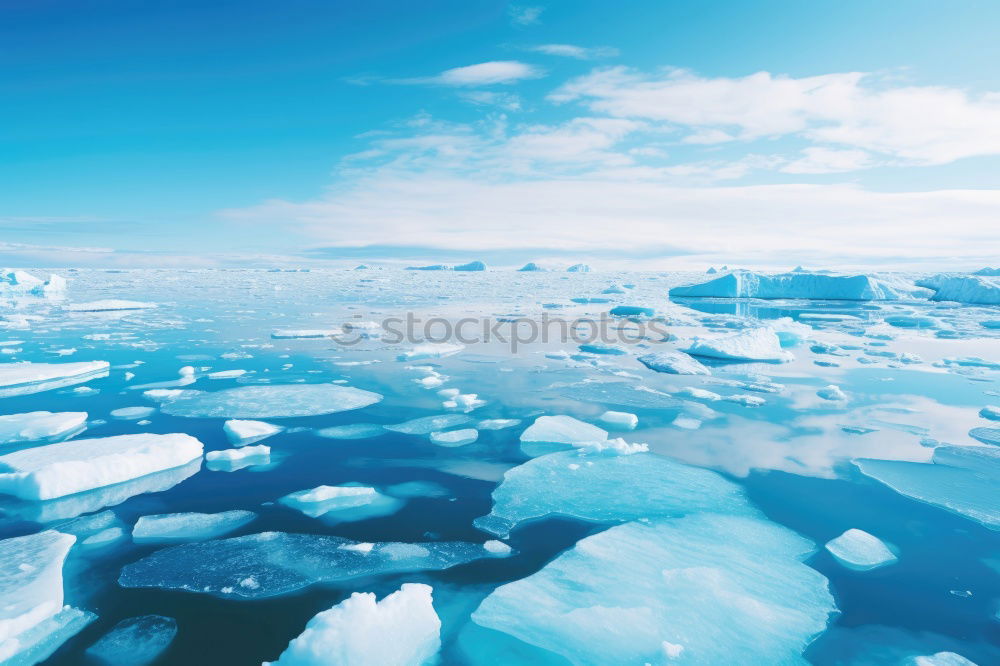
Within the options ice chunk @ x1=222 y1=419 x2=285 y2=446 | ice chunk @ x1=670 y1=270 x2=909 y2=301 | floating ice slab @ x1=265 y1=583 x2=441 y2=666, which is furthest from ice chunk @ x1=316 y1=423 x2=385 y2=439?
ice chunk @ x1=670 y1=270 x2=909 y2=301

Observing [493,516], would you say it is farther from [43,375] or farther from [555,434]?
[43,375]

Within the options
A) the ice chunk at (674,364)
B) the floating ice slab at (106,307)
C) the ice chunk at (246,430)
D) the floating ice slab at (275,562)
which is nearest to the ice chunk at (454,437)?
the ice chunk at (246,430)

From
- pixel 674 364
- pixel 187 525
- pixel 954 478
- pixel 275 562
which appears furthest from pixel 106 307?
pixel 954 478

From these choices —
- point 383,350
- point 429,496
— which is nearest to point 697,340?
point 383,350

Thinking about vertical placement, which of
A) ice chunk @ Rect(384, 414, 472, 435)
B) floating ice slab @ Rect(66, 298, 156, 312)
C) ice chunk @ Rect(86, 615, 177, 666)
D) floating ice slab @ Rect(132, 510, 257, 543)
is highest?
floating ice slab @ Rect(66, 298, 156, 312)

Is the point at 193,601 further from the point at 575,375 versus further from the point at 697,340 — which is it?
the point at 697,340

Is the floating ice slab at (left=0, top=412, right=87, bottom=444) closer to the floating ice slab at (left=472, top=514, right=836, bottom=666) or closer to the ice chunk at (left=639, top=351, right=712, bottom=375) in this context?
the floating ice slab at (left=472, top=514, right=836, bottom=666)

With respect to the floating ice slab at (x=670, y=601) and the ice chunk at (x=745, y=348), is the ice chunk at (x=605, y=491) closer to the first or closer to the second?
the floating ice slab at (x=670, y=601)
